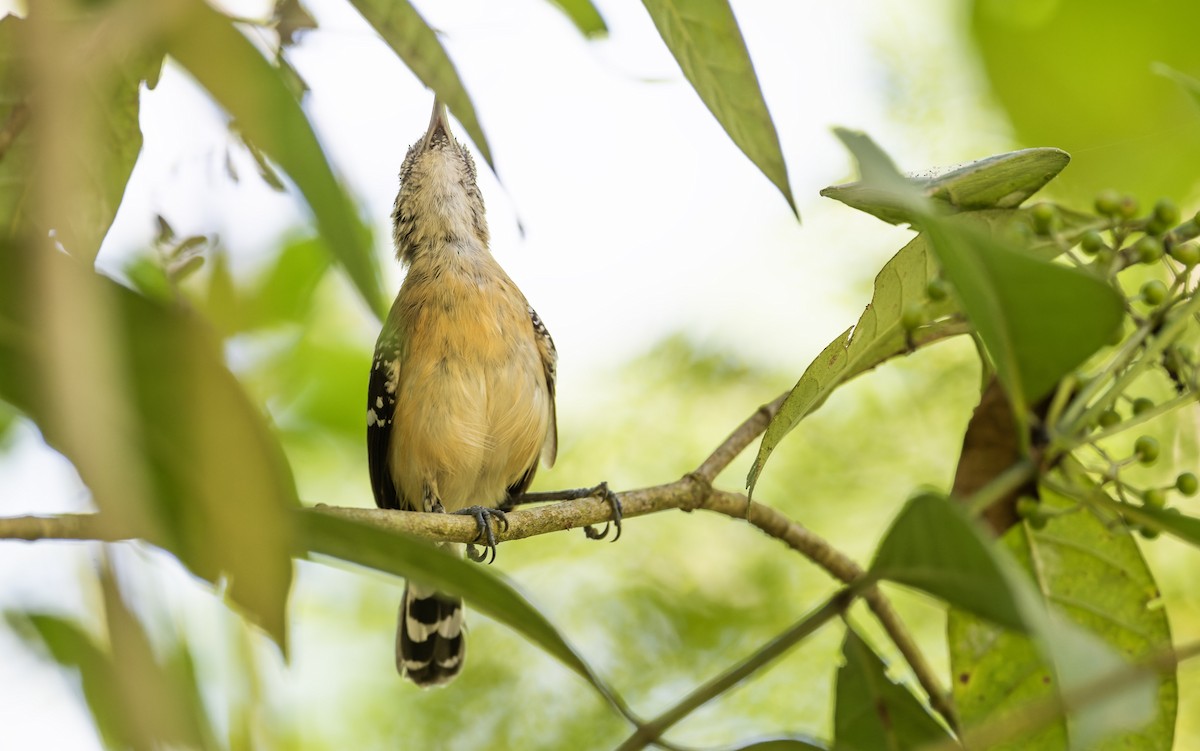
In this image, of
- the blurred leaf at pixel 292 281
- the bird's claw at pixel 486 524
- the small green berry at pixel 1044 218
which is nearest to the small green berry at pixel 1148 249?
the small green berry at pixel 1044 218

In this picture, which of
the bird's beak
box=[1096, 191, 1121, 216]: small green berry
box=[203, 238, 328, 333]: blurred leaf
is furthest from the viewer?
the bird's beak

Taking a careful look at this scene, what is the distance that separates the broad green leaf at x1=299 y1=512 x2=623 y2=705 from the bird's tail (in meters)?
3.09

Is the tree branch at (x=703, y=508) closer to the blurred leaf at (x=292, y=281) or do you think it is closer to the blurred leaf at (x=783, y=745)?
the blurred leaf at (x=783, y=745)

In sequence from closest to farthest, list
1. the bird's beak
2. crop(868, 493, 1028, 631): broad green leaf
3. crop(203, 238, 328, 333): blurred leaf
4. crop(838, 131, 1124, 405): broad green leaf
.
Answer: crop(868, 493, 1028, 631): broad green leaf < crop(838, 131, 1124, 405): broad green leaf < crop(203, 238, 328, 333): blurred leaf < the bird's beak

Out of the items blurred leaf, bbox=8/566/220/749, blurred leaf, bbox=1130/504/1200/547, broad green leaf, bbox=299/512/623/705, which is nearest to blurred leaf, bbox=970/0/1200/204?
blurred leaf, bbox=1130/504/1200/547

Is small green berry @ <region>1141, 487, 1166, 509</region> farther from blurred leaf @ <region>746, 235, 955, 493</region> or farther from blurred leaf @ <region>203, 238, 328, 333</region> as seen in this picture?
blurred leaf @ <region>203, 238, 328, 333</region>

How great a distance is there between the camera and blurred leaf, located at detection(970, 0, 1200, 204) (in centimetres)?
306

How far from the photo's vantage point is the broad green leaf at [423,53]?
138cm

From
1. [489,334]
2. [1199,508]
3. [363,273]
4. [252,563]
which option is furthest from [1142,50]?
[252,563]

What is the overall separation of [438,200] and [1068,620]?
2679mm

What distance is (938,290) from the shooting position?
5.42ft

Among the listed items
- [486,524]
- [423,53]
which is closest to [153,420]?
[423,53]

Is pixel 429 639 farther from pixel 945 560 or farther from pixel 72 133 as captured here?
pixel 72 133

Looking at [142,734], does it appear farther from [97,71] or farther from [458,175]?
[458,175]
